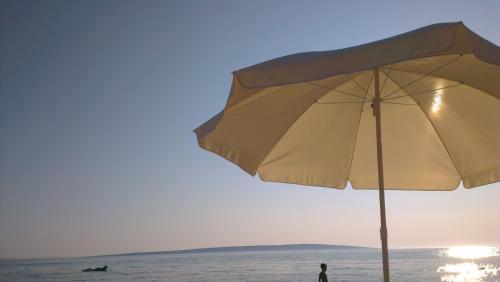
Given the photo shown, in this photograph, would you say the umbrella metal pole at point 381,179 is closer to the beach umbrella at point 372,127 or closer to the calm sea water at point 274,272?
the beach umbrella at point 372,127

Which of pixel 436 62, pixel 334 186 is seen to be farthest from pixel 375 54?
pixel 334 186

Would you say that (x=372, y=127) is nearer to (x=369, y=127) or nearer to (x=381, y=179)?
(x=369, y=127)

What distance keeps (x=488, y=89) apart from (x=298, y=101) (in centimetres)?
165

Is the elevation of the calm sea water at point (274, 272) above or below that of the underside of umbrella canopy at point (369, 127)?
below

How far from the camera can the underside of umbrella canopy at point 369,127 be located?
4.26m

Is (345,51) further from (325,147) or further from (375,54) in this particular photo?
(325,147)

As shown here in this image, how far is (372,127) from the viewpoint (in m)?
5.37

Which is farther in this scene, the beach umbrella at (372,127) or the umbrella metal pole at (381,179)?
the umbrella metal pole at (381,179)

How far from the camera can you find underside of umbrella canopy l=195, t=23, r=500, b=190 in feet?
14.0

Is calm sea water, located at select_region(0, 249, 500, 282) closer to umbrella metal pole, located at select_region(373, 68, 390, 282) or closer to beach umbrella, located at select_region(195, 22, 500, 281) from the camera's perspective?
beach umbrella, located at select_region(195, 22, 500, 281)

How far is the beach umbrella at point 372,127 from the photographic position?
424 centimetres

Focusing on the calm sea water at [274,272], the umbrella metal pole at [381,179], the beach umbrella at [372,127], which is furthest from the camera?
the calm sea water at [274,272]

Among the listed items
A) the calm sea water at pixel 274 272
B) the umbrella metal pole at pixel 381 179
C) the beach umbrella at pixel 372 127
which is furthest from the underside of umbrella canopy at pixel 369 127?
the calm sea water at pixel 274 272

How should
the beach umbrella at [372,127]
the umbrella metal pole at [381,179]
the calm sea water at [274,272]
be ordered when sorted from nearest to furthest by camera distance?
1. the beach umbrella at [372,127]
2. the umbrella metal pole at [381,179]
3. the calm sea water at [274,272]
